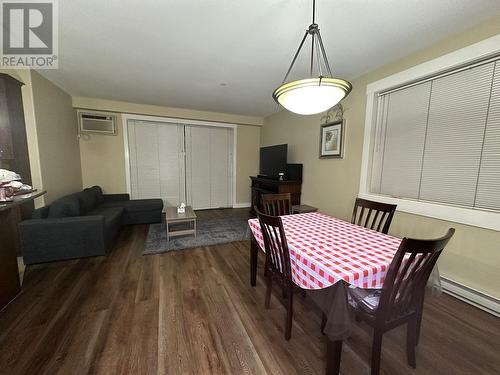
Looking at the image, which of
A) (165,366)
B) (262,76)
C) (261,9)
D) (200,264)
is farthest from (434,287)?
(262,76)

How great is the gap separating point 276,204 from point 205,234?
169cm

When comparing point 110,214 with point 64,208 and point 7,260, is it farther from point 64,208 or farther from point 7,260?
point 7,260

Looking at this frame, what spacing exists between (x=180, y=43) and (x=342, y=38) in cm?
167

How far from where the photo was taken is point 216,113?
16.3ft

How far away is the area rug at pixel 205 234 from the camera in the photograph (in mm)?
2996

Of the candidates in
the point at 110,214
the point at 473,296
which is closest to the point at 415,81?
the point at 473,296

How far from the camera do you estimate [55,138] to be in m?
3.19

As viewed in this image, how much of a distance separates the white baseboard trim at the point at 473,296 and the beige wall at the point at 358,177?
0.14 feet

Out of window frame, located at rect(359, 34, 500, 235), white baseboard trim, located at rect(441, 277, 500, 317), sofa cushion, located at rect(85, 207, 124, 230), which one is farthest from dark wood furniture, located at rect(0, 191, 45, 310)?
white baseboard trim, located at rect(441, 277, 500, 317)

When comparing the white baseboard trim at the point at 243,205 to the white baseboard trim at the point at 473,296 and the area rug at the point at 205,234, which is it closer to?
the area rug at the point at 205,234

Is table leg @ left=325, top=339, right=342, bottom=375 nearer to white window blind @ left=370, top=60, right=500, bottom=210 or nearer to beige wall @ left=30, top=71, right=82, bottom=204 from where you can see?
white window blind @ left=370, top=60, right=500, bottom=210

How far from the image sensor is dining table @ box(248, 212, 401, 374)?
1.06m

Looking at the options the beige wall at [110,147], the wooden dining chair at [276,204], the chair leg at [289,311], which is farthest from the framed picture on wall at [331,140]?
the beige wall at [110,147]

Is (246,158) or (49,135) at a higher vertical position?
(49,135)
